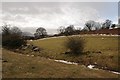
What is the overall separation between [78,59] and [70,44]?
7105 millimetres

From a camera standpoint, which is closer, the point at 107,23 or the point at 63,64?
the point at 63,64

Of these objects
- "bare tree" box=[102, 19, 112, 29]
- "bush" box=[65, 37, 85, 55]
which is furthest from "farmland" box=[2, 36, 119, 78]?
"bare tree" box=[102, 19, 112, 29]

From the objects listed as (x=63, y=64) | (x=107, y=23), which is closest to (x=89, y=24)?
(x=107, y=23)

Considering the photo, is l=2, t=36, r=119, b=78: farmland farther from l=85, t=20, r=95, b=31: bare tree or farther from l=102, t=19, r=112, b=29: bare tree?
l=85, t=20, r=95, b=31: bare tree

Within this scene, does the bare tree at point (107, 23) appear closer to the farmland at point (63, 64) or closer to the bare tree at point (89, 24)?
the bare tree at point (89, 24)

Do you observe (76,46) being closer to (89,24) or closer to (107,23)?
(107,23)

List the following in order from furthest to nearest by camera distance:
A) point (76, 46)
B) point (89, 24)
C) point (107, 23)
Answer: point (89, 24)
point (107, 23)
point (76, 46)

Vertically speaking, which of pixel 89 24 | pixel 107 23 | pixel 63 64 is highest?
pixel 107 23

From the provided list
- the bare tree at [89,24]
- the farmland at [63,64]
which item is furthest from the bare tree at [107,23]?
the farmland at [63,64]

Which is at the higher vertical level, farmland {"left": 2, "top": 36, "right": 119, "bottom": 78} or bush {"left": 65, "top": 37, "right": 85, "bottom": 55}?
bush {"left": 65, "top": 37, "right": 85, "bottom": 55}

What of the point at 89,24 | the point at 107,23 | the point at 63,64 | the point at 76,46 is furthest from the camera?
the point at 89,24

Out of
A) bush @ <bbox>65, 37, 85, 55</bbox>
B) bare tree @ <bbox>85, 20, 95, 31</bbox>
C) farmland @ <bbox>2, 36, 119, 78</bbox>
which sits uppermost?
bare tree @ <bbox>85, 20, 95, 31</bbox>

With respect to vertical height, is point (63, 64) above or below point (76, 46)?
below

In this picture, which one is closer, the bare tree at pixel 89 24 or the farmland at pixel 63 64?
the farmland at pixel 63 64
